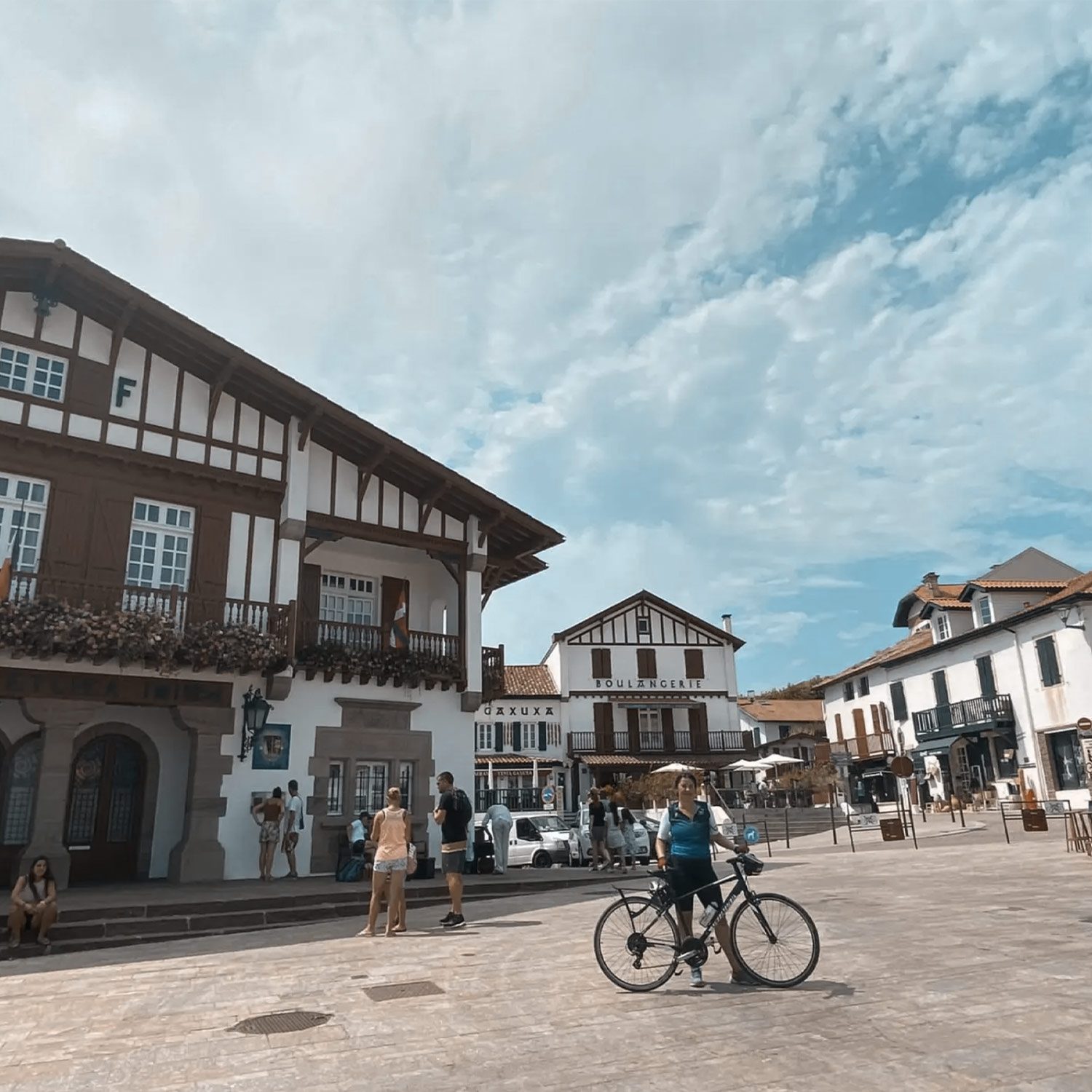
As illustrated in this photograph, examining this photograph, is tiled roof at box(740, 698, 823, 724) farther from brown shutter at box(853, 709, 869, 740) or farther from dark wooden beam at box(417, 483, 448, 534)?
dark wooden beam at box(417, 483, 448, 534)

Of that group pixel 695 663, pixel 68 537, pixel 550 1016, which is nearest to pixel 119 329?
pixel 68 537

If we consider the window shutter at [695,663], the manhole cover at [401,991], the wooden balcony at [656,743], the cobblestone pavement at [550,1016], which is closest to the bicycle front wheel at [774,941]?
the cobblestone pavement at [550,1016]

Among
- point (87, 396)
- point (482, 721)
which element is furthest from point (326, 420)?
point (482, 721)

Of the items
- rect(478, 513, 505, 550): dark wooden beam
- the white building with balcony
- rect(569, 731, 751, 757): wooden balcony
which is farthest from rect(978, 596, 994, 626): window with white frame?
rect(478, 513, 505, 550): dark wooden beam

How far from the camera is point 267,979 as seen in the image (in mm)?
7531

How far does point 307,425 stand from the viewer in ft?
55.8

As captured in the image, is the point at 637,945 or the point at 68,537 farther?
the point at 68,537

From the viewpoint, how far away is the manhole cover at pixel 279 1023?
18.8 ft

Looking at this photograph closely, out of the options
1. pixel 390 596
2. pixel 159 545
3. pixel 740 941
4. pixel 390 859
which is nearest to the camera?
pixel 740 941

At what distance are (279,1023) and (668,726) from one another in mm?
38498

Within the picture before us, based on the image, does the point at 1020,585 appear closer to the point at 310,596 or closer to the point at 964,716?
the point at 964,716

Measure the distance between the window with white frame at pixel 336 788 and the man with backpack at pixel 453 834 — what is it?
618cm

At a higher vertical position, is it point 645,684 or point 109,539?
point 645,684

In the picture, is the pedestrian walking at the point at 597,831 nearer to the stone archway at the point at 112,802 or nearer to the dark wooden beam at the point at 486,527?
the dark wooden beam at the point at 486,527
